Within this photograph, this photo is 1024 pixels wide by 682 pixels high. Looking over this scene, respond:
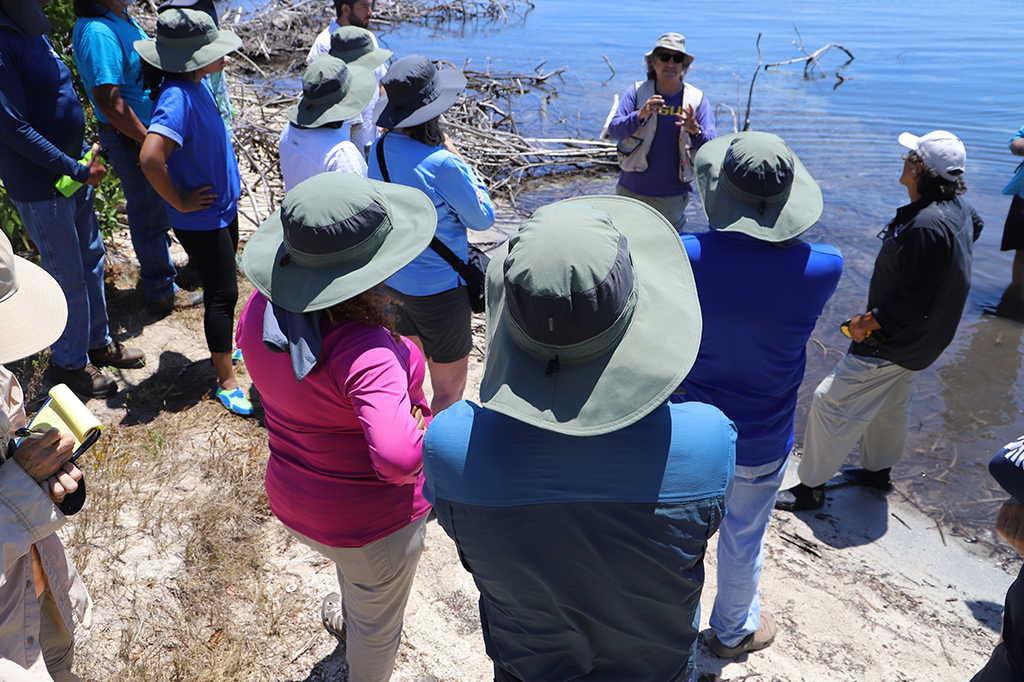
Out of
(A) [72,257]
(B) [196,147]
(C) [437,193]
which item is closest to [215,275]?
(B) [196,147]

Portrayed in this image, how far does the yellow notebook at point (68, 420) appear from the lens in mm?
1846

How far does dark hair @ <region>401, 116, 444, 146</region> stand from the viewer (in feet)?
9.94

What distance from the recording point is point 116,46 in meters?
3.96

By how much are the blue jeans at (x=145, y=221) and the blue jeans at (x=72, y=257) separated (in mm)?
620

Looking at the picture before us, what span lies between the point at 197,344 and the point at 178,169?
154cm

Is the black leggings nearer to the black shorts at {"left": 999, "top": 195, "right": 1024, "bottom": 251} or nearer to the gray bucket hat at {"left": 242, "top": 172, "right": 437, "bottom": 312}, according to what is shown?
the gray bucket hat at {"left": 242, "top": 172, "right": 437, "bottom": 312}

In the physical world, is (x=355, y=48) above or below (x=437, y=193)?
above

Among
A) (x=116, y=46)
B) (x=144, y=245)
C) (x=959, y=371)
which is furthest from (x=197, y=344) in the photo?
(x=959, y=371)

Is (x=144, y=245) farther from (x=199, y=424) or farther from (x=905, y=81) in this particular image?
(x=905, y=81)

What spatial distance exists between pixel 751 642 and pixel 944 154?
2.35 meters

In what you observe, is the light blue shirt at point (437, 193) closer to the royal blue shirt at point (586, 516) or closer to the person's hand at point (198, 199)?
the person's hand at point (198, 199)

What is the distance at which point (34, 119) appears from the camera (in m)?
3.56

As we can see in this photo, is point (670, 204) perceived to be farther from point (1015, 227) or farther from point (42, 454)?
point (42, 454)

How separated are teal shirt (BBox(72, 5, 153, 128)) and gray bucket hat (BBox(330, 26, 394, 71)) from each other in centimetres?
130
